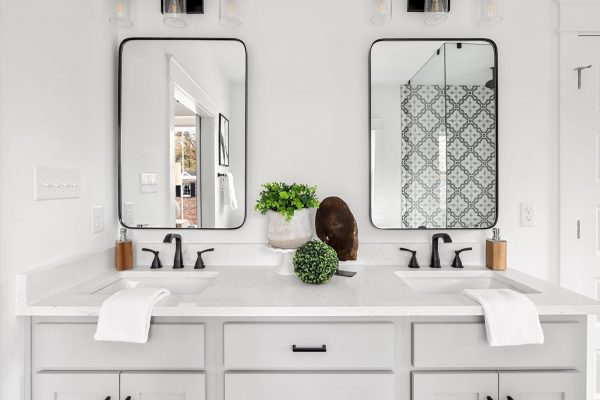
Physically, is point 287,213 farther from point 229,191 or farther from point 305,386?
point 305,386

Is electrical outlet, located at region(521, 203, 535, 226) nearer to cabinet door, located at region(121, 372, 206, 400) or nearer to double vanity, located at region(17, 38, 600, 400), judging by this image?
double vanity, located at region(17, 38, 600, 400)

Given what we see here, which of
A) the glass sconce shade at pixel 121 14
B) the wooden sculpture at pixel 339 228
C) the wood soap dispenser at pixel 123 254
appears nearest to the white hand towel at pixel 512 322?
the wooden sculpture at pixel 339 228

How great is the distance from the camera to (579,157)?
1783 millimetres

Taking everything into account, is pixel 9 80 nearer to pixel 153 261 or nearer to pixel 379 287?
pixel 153 261

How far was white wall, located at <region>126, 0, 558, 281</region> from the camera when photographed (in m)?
1.80

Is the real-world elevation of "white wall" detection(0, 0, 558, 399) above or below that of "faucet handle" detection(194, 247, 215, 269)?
above

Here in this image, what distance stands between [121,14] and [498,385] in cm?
204

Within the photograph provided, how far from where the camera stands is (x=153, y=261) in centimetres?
174

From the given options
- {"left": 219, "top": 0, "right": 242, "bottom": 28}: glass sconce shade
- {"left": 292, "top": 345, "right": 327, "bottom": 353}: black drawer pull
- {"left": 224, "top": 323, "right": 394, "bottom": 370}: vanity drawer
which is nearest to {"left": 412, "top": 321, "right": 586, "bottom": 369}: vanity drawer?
{"left": 224, "top": 323, "right": 394, "bottom": 370}: vanity drawer

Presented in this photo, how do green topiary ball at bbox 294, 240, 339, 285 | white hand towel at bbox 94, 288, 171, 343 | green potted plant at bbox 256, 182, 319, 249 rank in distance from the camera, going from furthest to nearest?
green potted plant at bbox 256, 182, 319, 249 < green topiary ball at bbox 294, 240, 339, 285 < white hand towel at bbox 94, 288, 171, 343

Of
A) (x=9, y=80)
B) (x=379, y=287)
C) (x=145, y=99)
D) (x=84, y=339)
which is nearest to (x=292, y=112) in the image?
(x=145, y=99)

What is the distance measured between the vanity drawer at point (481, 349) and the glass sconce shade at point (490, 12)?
1292 mm

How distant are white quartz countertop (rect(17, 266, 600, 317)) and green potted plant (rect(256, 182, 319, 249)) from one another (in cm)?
22

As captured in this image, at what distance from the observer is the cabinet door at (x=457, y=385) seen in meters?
1.20
